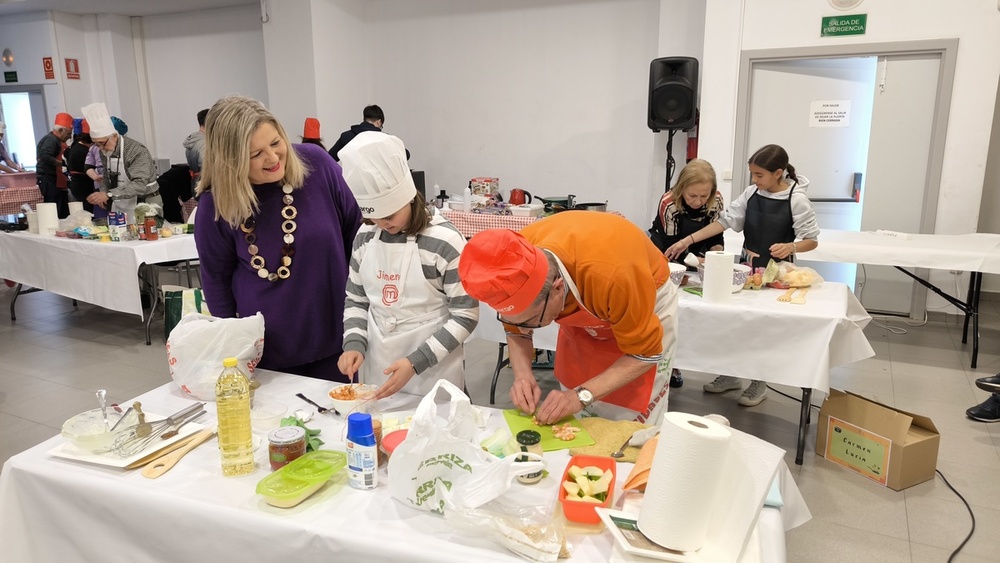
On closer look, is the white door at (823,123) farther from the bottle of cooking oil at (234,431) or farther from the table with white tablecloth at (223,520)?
the bottle of cooking oil at (234,431)

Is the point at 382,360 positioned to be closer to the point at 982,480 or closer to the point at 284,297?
the point at 284,297

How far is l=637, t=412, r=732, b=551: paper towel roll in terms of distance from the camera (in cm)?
101

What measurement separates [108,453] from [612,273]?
1.23 meters

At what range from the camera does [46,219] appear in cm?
470

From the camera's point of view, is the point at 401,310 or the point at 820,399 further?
the point at 820,399

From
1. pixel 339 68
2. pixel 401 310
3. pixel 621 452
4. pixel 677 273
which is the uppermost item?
pixel 339 68

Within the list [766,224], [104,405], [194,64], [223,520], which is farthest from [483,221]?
[194,64]

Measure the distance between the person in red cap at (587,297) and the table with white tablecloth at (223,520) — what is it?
24 centimetres

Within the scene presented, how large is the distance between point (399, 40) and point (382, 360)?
20.5 ft

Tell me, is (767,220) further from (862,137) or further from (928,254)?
(862,137)

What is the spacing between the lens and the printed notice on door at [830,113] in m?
5.20

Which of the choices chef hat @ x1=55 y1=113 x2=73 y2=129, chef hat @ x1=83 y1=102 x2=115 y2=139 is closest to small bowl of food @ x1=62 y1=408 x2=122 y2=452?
chef hat @ x1=83 y1=102 x2=115 y2=139

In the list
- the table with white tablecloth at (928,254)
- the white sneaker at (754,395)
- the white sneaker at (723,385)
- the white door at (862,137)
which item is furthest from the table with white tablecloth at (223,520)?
the white door at (862,137)

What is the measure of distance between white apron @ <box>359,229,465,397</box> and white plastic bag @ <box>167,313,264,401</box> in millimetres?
362
